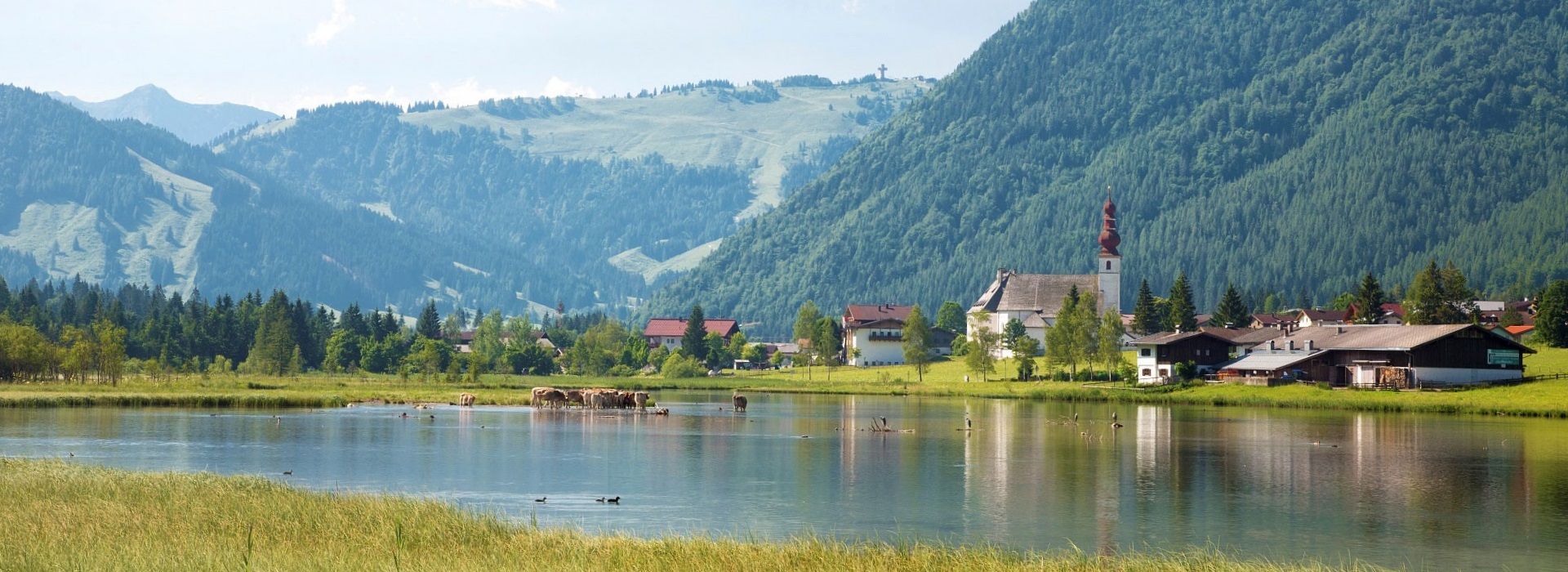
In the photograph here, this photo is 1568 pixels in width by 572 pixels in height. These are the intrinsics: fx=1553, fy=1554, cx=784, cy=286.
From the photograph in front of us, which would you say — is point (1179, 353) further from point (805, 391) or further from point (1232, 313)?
point (1232, 313)

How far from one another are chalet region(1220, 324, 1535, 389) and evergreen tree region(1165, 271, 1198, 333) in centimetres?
3237

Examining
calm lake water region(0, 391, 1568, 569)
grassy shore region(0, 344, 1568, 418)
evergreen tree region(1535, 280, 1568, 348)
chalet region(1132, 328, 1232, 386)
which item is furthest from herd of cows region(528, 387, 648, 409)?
evergreen tree region(1535, 280, 1568, 348)

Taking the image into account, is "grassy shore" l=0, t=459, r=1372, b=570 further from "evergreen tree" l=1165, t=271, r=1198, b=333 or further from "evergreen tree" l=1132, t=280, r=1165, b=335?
"evergreen tree" l=1132, t=280, r=1165, b=335

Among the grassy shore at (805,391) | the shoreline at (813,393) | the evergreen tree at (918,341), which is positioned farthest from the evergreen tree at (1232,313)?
the shoreline at (813,393)

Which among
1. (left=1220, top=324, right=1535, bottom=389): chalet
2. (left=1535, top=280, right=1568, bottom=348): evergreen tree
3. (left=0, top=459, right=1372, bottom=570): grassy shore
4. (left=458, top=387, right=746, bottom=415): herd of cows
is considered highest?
(left=1535, top=280, right=1568, bottom=348): evergreen tree

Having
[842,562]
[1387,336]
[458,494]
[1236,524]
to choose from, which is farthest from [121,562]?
[1387,336]

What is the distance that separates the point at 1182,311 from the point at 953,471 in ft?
381

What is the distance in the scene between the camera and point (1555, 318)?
146125mm

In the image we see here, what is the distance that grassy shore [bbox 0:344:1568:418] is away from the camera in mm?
111125

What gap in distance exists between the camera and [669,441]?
81.1m

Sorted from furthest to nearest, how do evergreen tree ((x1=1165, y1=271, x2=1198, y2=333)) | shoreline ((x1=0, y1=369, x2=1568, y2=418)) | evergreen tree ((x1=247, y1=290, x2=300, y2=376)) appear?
1. evergreen tree ((x1=1165, y1=271, x2=1198, y2=333))
2. evergreen tree ((x1=247, y1=290, x2=300, y2=376))
3. shoreline ((x1=0, y1=369, x2=1568, y2=418))

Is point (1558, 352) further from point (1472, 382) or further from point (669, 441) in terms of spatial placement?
point (669, 441)

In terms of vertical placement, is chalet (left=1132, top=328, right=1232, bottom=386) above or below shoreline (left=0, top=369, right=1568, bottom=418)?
above

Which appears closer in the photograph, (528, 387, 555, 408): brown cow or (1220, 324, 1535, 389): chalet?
(528, 387, 555, 408): brown cow
